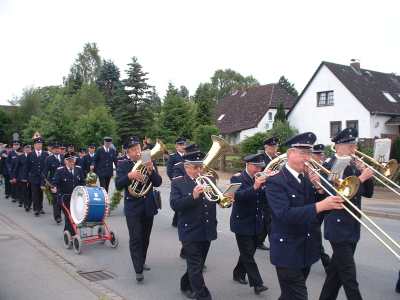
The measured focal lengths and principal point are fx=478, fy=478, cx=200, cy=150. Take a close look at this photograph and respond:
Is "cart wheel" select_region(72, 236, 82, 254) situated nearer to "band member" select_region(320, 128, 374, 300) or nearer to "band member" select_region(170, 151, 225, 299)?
"band member" select_region(170, 151, 225, 299)

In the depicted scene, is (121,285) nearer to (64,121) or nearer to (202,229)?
(202,229)

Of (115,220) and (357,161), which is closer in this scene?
(357,161)

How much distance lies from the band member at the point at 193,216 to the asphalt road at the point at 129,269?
0.91 meters

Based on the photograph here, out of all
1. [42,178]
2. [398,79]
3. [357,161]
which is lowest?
[42,178]

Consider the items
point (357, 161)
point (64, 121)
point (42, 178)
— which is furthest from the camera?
point (64, 121)

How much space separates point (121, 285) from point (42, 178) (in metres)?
7.47

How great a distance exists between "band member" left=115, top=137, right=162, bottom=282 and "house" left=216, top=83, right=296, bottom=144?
33178 millimetres

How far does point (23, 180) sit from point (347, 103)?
24.6 m

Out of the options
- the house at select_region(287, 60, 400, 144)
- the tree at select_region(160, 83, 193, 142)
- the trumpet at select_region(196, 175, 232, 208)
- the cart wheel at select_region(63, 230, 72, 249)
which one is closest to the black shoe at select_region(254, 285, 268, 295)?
the trumpet at select_region(196, 175, 232, 208)

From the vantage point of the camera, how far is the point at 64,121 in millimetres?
29719

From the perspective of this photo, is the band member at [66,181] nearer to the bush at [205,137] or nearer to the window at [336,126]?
the bush at [205,137]

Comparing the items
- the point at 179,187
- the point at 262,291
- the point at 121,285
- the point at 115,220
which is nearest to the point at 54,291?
the point at 121,285

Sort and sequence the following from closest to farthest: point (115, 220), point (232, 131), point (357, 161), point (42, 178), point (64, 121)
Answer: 1. point (357, 161)
2. point (115, 220)
3. point (42, 178)
4. point (64, 121)
5. point (232, 131)

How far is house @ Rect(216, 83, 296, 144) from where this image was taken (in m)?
42.8
